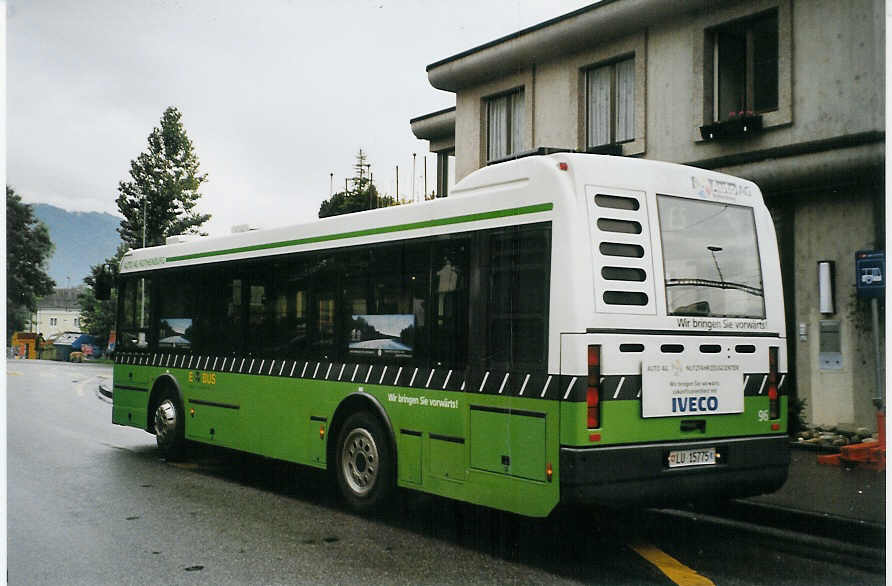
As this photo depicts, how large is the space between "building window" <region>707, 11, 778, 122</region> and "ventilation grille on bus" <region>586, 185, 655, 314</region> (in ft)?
23.6

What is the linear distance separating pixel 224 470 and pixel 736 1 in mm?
9516

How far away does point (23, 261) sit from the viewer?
7836 millimetres

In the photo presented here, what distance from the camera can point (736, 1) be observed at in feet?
42.9

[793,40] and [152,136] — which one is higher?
[793,40]

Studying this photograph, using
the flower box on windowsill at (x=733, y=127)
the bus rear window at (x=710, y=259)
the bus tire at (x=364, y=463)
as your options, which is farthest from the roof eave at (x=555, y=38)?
the bus rear window at (x=710, y=259)

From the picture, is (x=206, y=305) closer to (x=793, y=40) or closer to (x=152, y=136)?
(x=152, y=136)

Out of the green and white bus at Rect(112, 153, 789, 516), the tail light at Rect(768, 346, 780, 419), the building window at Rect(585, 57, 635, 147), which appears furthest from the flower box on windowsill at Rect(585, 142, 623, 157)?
the tail light at Rect(768, 346, 780, 419)

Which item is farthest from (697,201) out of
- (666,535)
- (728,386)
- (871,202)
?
(871,202)

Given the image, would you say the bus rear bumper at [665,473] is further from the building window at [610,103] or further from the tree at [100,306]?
the building window at [610,103]

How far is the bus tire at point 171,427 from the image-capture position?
10875 millimetres

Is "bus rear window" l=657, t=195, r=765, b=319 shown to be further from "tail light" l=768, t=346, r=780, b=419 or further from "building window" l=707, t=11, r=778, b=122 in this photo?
"building window" l=707, t=11, r=778, b=122

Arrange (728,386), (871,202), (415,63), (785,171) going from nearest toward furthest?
(728,386), (415,63), (871,202), (785,171)

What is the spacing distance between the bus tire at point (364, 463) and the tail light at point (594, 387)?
7.41ft

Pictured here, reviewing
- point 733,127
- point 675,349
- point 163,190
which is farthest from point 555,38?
point 675,349
